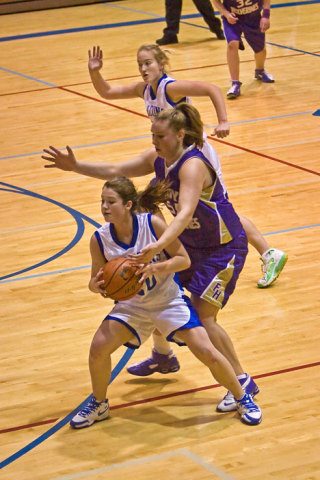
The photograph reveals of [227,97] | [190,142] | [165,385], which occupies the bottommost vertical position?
[227,97]

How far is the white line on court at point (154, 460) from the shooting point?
A: 4719 mm

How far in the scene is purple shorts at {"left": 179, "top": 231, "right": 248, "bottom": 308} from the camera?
5.37 metres

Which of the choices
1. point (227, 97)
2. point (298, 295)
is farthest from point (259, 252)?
point (227, 97)

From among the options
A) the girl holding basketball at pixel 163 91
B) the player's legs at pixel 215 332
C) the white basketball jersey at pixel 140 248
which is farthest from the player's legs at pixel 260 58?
the white basketball jersey at pixel 140 248

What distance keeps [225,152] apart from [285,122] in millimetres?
1189

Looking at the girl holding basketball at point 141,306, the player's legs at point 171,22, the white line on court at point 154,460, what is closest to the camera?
the white line on court at point 154,460

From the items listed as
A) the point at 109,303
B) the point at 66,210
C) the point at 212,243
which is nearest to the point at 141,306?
the point at 212,243

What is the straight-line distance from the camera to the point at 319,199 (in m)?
8.60

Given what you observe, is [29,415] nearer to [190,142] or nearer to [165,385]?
[165,385]

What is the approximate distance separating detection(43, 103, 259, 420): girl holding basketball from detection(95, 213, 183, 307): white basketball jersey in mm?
176

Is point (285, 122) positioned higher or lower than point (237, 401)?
lower

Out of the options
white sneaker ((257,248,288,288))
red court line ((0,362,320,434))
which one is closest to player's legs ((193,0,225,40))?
white sneaker ((257,248,288,288))

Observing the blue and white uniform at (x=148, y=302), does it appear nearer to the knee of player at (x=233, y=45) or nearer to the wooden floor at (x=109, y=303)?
the wooden floor at (x=109, y=303)

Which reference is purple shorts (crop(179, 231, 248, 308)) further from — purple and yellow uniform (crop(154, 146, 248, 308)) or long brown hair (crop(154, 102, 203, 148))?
long brown hair (crop(154, 102, 203, 148))
